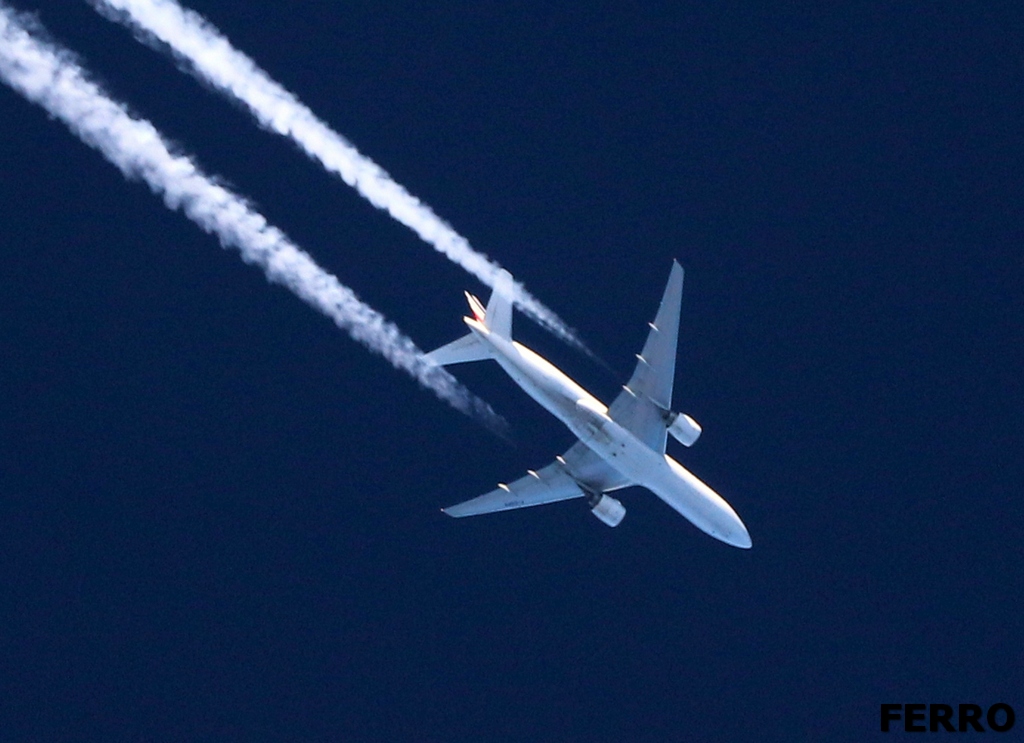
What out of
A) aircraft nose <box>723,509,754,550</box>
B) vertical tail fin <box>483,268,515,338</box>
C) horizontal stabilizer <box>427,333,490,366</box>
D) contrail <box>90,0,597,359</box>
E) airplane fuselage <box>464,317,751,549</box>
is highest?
contrail <box>90,0,597,359</box>

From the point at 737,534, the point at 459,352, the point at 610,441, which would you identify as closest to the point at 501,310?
the point at 459,352

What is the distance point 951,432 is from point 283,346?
2426cm

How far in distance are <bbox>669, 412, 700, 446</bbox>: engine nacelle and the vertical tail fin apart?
220 inches

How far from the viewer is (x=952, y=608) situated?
5444cm

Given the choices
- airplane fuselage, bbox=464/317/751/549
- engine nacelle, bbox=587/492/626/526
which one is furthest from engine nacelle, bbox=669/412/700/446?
engine nacelle, bbox=587/492/626/526

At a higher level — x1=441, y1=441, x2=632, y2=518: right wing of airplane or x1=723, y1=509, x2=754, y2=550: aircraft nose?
x1=441, y1=441, x2=632, y2=518: right wing of airplane

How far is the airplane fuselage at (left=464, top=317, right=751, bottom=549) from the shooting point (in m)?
45.4

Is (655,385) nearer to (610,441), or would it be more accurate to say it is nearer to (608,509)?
(610,441)

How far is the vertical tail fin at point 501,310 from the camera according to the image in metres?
45.8

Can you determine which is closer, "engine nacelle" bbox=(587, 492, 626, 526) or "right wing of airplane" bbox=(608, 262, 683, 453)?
"right wing of airplane" bbox=(608, 262, 683, 453)

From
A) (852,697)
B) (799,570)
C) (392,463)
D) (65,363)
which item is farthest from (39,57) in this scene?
(852,697)

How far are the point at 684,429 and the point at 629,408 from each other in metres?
1.98

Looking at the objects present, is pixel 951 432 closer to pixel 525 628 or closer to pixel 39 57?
pixel 525 628

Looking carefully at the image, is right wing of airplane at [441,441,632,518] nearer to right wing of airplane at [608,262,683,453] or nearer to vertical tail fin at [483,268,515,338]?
right wing of airplane at [608,262,683,453]
